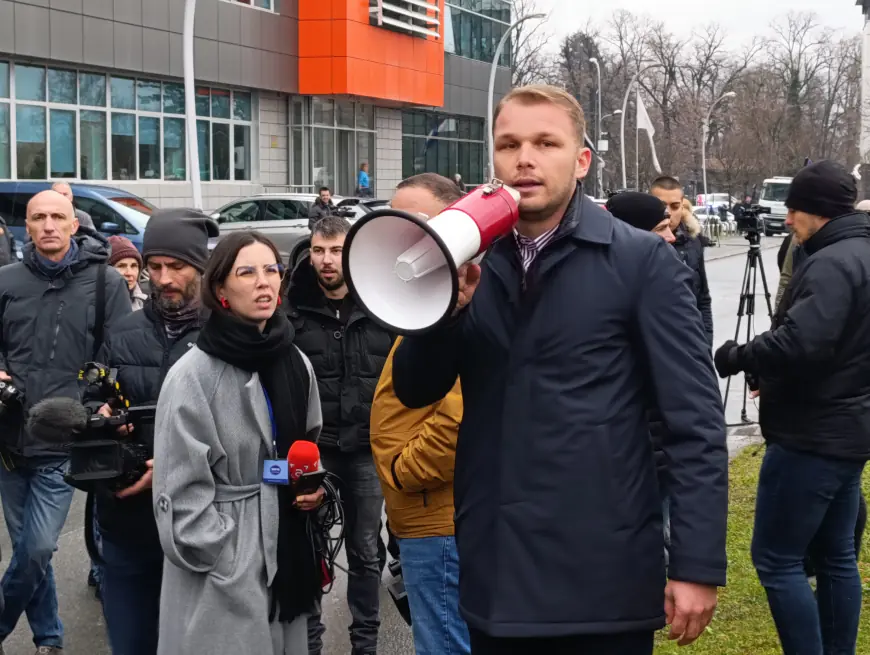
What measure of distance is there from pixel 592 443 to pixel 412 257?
24.1 inches

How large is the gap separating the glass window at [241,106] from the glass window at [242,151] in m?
0.30

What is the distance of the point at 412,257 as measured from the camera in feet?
8.55

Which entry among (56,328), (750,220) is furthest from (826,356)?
(750,220)

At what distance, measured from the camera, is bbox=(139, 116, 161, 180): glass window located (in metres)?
31.8

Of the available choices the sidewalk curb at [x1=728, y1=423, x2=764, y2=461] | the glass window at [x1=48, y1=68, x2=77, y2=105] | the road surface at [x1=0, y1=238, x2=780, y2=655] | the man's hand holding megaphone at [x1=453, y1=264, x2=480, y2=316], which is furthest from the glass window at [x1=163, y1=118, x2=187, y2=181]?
the man's hand holding megaphone at [x1=453, y1=264, x2=480, y2=316]

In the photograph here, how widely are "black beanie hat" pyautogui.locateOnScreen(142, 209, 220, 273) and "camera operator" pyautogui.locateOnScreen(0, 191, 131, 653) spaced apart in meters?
0.98

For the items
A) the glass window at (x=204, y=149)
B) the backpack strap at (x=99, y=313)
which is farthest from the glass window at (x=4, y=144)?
the backpack strap at (x=99, y=313)

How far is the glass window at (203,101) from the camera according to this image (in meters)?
33.7

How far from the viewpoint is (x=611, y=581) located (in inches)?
108

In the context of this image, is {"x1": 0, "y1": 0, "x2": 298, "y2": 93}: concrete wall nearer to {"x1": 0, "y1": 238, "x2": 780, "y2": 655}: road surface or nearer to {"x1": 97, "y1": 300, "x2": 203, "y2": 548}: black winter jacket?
{"x1": 0, "y1": 238, "x2": 780, "y2": 655}: road surface

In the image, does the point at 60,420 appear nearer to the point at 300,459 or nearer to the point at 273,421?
the point at 273,421

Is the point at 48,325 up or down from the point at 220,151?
down

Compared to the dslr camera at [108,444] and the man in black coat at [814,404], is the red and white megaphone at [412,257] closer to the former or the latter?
the dslr camera at [108,444]

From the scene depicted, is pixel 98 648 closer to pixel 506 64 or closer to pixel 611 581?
pixel 611 581
